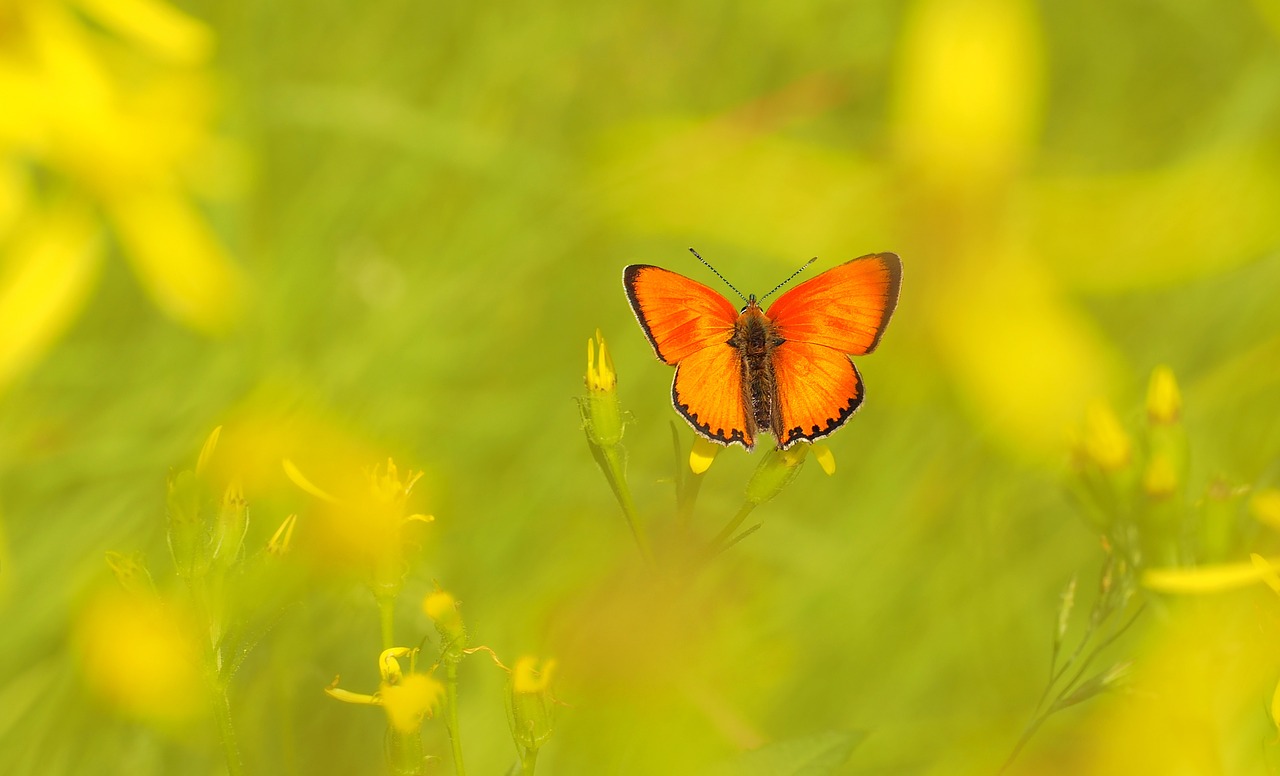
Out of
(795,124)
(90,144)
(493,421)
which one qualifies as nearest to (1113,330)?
(795,124)

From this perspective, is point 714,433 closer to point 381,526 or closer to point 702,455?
point 702,455

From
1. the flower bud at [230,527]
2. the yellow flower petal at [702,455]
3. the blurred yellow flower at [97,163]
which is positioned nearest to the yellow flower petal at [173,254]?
the blurred yellow flower at [97,163]

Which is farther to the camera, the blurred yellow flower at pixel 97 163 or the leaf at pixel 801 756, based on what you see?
the blurred yellow flower at pixel 97 163

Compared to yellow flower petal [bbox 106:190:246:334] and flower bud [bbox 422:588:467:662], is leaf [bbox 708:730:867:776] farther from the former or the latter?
yellow flower petal [bbox 106:190:246:334]

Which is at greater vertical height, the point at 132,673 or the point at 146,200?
the point at 146,200

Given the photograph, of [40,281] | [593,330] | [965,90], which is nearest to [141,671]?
[40,281]

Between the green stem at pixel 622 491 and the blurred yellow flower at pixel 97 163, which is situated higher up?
the blurred yellow flower at pixel 97 163

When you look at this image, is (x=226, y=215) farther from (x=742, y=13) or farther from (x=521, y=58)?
(x=742, y=13)

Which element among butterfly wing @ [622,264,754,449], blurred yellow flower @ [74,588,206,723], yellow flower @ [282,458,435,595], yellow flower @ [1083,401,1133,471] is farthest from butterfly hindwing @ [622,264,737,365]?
blurred yellow flower @ [74,588,206,723]

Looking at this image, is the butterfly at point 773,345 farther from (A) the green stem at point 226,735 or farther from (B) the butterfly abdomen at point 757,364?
(A) the green stem at point 226,735
